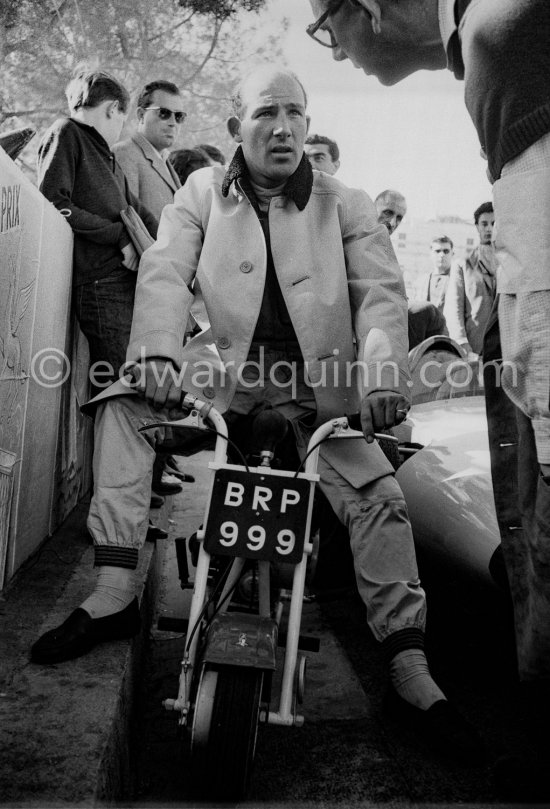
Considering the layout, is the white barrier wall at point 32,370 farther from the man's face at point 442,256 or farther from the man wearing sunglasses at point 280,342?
the man's face at point 442,256

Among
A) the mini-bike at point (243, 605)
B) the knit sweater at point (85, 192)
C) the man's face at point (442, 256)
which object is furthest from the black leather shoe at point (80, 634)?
the man's face at point (442, 256)

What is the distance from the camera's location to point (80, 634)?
8.80 ft

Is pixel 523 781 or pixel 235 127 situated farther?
pixel 235 127

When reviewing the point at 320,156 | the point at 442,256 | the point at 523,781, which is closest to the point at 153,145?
the point at 320,156

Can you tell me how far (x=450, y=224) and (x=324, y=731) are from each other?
66.5ft

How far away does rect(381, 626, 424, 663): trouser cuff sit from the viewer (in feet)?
8.91

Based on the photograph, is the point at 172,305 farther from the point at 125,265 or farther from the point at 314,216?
the point at 125,265

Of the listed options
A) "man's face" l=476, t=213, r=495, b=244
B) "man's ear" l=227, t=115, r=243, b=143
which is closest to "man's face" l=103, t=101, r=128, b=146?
"man's ear" l=227, t=115, r=243, b=143

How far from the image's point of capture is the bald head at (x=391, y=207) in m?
6.80

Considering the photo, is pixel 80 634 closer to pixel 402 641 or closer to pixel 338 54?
pixel 402 641

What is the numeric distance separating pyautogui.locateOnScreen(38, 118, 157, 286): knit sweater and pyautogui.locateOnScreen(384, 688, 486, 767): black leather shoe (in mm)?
2796

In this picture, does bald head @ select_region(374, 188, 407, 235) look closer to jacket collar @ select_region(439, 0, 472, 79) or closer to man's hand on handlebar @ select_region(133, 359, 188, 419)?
man's hand on handlebar @ select_region(133, 359, 188, 419)

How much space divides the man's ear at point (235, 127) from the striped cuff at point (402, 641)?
6.17 feet

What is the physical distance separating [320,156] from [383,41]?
4369 mm
